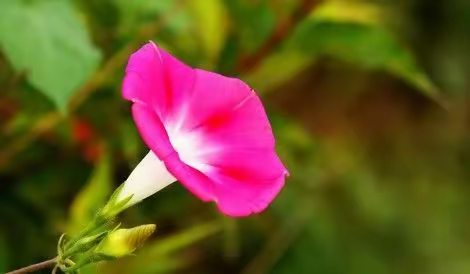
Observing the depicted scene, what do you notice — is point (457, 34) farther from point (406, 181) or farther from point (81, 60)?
point (81, 60)

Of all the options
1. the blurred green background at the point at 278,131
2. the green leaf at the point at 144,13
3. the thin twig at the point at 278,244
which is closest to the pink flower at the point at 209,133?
the blurred green background at the point at 278,131

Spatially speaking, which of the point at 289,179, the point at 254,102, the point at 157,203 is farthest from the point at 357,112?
the point at 254,102

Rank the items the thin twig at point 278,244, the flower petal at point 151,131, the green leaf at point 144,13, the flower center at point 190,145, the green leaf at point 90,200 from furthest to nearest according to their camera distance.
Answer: the thin twig at point 278,244
the green leaf at point 144,13
the green leaf at point 90,200
the flower center at point 190,145
the flower petal at point 151,131

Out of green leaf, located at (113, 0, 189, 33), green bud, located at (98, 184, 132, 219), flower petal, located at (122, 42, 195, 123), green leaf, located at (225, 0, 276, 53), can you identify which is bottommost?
green bud, located at (98, 184, 132, 219)

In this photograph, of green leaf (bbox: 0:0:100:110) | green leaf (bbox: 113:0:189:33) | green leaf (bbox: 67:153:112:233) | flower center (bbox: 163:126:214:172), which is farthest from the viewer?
green leaf (bbox: 113:0:189:33)

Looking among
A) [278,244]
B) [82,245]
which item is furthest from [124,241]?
[278,244]

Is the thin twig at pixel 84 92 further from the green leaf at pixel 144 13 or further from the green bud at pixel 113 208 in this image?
the green bud at pixel 113 208

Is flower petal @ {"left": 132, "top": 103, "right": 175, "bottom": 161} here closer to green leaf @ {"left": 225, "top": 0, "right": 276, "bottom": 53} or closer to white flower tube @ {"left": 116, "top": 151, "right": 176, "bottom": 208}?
white flower tube @ {"left": 116, "top": 151, "right": 176, "bottom": 208}

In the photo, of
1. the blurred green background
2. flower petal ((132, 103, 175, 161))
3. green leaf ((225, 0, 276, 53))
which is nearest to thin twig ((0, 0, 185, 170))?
the blurred green background
